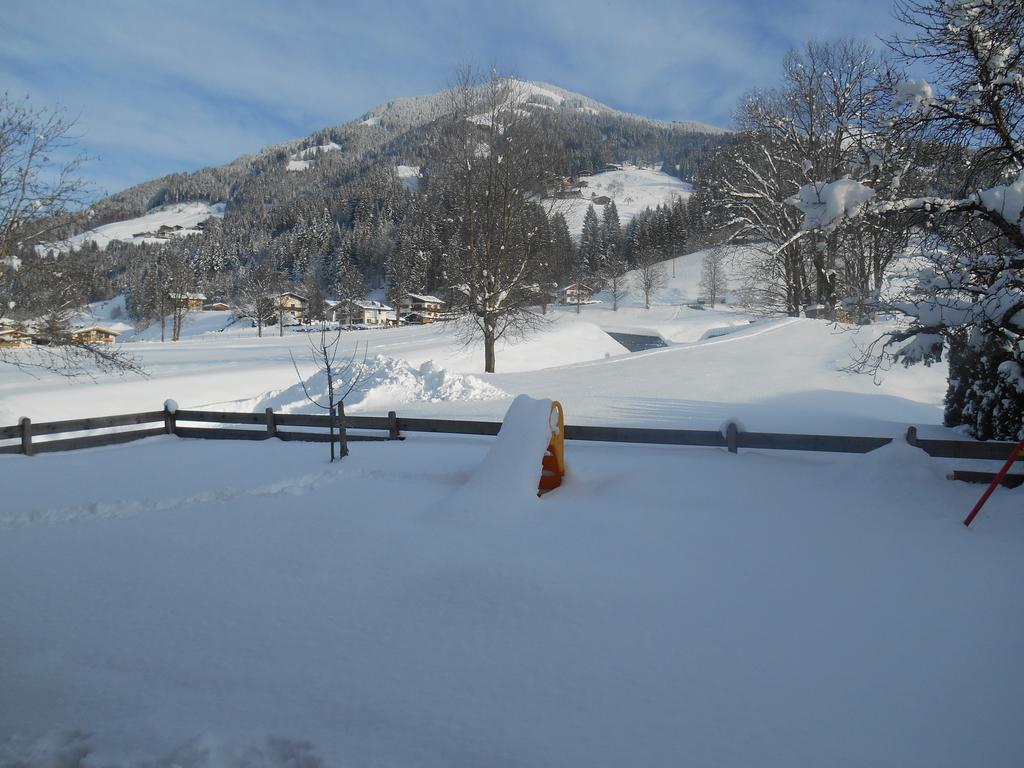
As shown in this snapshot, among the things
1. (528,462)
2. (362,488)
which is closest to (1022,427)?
(528,462)

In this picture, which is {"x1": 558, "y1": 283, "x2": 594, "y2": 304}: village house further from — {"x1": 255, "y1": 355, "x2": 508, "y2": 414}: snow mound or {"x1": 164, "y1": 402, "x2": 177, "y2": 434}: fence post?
{"x1": 164, "y1": 402, "x2": 177, "y2": 434}: fence post

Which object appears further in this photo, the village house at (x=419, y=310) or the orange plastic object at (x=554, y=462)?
the village house at (x=419, y=310)

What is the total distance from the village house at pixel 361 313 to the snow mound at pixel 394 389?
63.0m

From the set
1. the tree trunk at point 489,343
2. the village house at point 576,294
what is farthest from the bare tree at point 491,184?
the village house at point 576,294

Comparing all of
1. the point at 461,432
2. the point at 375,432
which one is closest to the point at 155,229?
the point at 375,432

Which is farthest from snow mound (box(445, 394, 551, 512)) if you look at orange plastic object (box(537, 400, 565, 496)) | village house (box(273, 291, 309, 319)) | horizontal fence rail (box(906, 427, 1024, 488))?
village house (box(273, 291, 309, 319))

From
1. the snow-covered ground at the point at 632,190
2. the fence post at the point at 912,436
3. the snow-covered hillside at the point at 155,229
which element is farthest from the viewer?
the snow-covered hillside at the point at 155,229

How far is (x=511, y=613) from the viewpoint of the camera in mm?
4164

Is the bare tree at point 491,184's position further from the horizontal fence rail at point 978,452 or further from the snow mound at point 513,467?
the horizontal fence rail at point 978,452

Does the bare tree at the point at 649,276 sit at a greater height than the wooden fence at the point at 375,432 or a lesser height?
greater

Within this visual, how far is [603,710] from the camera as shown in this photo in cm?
311

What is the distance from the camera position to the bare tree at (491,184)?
20609mm

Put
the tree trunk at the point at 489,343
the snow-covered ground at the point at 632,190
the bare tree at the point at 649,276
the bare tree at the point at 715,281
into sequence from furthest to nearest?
the snow-covered ground at the point at 632,190 < the bare tree at the point at 649,276 < the bare tree at the point at 715,281 < the tree trunk at the point at 489,343

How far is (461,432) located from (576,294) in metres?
76.5
